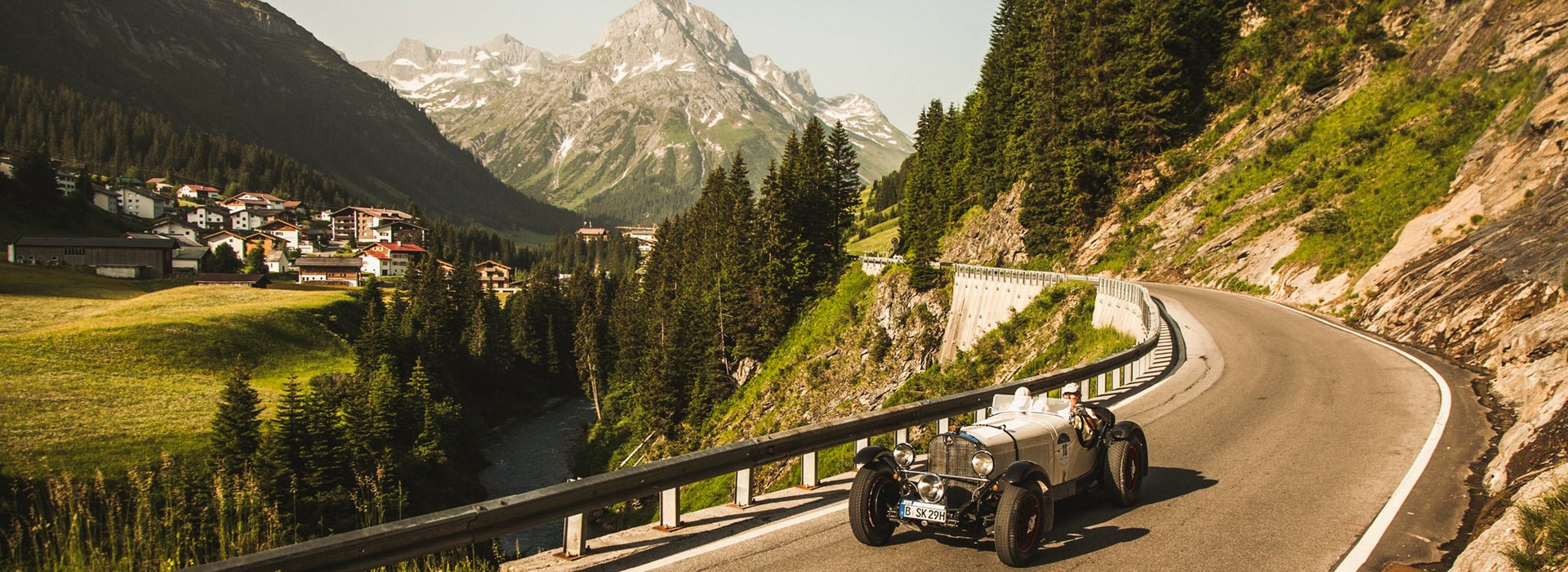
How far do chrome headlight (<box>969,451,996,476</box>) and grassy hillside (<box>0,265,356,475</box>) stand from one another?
42.6m

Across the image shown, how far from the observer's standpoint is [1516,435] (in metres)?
9.22

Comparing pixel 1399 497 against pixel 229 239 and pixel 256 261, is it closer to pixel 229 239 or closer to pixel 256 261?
pixel 256 261

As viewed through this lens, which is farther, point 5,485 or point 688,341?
point 688,341

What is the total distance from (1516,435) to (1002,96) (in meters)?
60.4

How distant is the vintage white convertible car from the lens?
21.4 ft

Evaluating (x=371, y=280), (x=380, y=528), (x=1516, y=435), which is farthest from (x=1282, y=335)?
(x=371, y=280)

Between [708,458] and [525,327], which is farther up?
[708,458]

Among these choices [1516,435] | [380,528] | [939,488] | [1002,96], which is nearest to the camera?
[380,528]

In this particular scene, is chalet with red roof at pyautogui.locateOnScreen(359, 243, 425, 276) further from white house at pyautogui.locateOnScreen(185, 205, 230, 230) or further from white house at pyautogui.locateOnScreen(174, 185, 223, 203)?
white house at pyautogui.locateOnScreen(174, 185, 223, 203)

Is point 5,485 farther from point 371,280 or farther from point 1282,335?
point 371,280

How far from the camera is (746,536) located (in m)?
7.24

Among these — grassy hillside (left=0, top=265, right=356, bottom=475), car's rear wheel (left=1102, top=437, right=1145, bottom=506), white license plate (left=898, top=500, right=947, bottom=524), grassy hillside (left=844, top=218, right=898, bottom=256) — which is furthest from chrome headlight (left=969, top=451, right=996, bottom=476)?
grassy hillside (left=844, top=218, right=898, bottom=256)

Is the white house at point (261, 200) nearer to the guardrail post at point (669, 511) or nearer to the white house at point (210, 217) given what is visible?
the white house at point (210, 217)

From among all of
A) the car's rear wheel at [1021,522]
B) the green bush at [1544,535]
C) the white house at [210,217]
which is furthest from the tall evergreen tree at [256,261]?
the green bush at [1544,535]
